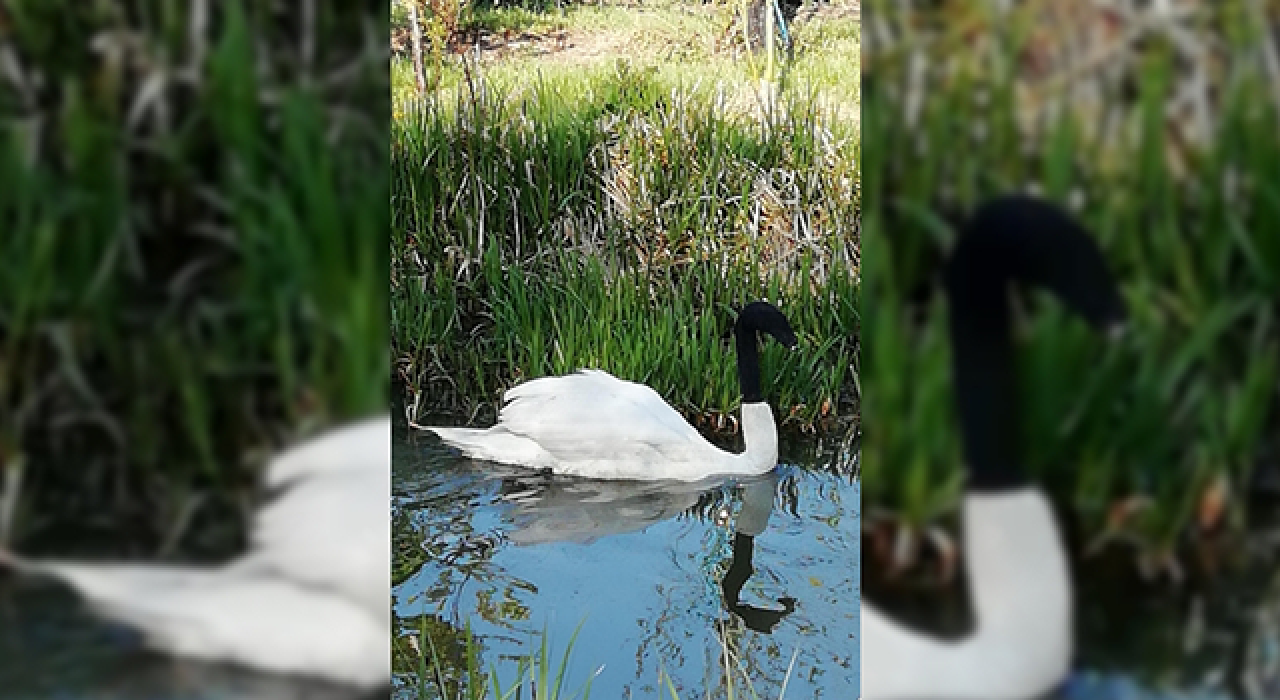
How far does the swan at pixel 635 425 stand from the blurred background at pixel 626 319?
0.10 meters

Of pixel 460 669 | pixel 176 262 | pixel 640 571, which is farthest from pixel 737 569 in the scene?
pixel 176 262

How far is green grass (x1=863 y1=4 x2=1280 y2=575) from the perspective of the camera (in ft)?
2.50

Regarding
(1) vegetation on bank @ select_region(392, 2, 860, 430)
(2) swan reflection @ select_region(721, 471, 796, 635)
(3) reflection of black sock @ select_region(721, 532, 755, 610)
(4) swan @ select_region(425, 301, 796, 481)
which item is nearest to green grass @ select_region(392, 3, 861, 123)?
(1) vegetation on bank @ select_region(392, 2, 860, 430)

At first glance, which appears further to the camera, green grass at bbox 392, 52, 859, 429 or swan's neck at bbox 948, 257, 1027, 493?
green grass at bbox 392, 52, 859, 429

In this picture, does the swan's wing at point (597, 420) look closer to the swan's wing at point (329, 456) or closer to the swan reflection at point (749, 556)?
the swan reflection at point (749, 556)

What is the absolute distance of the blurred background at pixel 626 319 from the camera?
3734 mm

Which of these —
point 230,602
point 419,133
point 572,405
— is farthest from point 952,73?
point 419,133

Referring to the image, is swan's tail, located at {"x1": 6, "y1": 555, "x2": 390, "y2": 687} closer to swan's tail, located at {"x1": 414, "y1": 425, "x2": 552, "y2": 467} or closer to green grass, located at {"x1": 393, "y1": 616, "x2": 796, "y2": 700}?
green grass, located at {"x1": 393, "y1": 616, "x2": 796, "y2": 700}

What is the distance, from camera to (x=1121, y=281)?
0.77 meters

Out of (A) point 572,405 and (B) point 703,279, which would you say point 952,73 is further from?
(B) point 703,279

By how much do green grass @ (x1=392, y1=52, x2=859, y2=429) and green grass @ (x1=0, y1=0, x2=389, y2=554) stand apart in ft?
13.4

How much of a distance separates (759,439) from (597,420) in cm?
68

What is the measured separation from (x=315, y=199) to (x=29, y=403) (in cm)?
27

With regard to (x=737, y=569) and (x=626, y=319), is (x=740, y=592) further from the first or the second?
(x=626, y=319)
